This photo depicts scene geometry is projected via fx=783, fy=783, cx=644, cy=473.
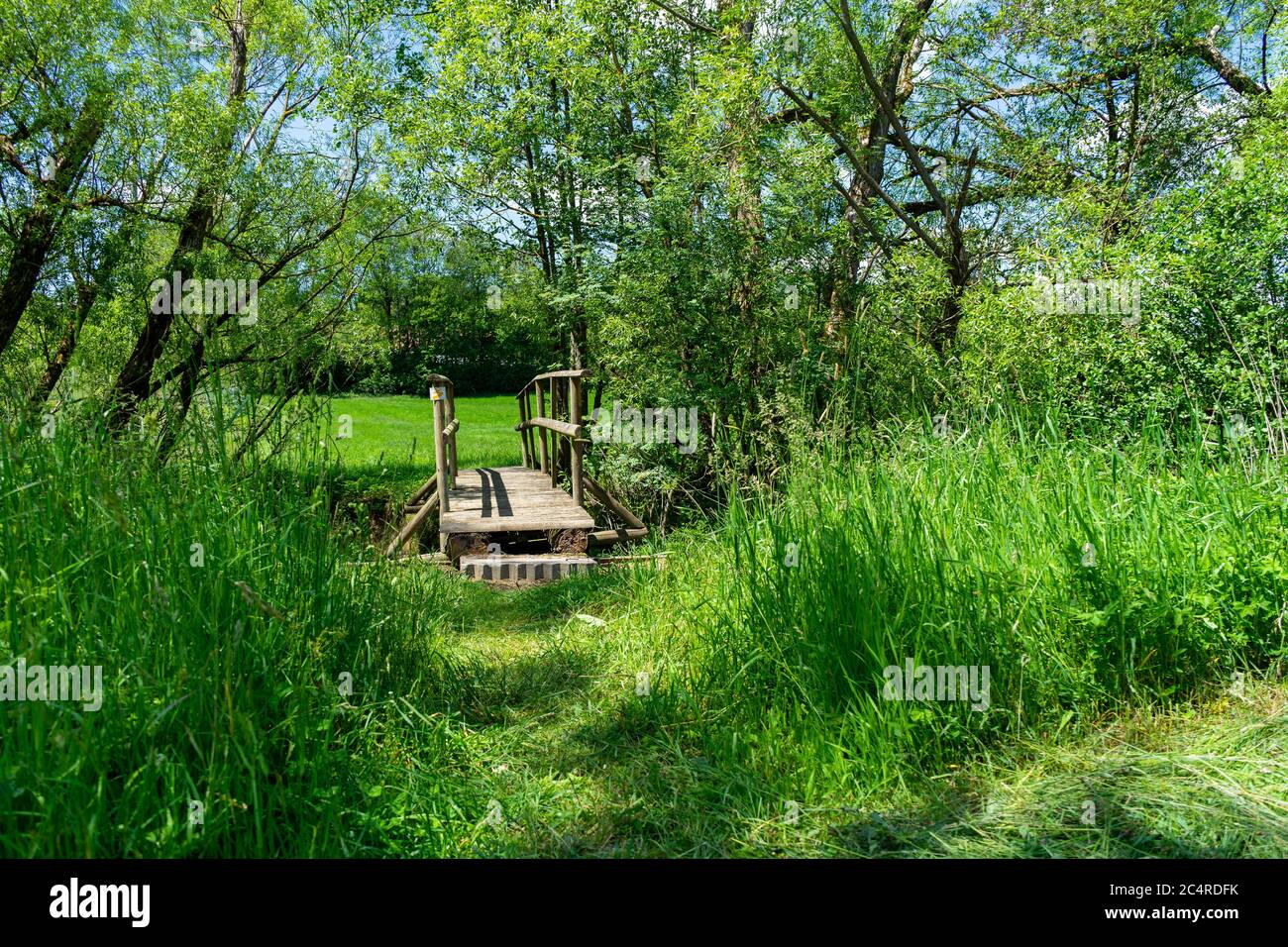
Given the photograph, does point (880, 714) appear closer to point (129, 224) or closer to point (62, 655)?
point (62, 655)

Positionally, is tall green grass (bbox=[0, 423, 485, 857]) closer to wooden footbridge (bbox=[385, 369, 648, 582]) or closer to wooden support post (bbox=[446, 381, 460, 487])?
wooden footbridge (bbox=[385, 369, 648, 582])

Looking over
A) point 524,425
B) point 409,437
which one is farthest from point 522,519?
point 409,437

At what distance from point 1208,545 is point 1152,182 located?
976 cm

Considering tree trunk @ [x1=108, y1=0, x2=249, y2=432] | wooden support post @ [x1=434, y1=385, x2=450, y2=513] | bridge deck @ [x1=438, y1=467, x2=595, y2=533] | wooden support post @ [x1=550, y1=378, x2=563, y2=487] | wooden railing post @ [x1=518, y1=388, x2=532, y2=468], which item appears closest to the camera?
bridge deck @ [x1=438, y1=467, x2=595, y2=533]

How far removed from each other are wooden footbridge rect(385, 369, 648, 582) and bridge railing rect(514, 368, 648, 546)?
13mm

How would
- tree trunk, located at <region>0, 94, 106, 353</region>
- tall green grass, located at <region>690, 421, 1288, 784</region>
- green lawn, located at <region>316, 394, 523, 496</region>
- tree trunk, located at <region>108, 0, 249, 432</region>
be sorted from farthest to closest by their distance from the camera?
green lawn, located at <region>316, 394, 523, 496</region> < tree trunk, located at <region>108, 0, 249, 432</region> < tree trunk, located at <region>0, 94, 106, 353</region> < tall green grass, located at <region>690, 421, 1288, 784</region>

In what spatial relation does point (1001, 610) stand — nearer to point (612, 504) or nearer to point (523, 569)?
point (523, 569)

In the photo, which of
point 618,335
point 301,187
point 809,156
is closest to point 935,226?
point 809,156

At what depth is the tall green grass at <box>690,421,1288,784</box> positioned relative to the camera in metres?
2.74

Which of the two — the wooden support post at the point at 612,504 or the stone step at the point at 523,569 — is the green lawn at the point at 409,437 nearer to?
the wooden support post at the point at 612,504

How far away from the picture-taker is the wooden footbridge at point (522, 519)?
702 cm

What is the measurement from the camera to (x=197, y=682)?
213 cm

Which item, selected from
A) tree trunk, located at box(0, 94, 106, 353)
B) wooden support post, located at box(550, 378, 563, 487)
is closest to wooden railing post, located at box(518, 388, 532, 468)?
wooden support post, located at box(550, 378, 563, 487)

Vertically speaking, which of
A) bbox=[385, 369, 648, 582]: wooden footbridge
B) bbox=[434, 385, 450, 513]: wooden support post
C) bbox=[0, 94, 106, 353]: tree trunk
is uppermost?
bbox=[0, 94, 106, 353]: tree trunk
